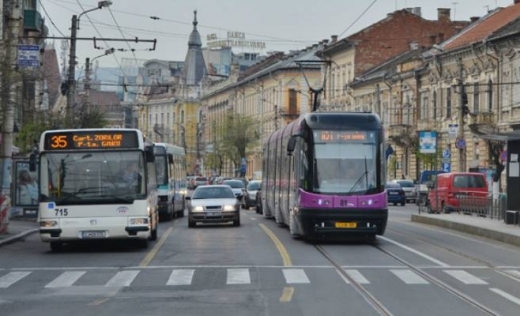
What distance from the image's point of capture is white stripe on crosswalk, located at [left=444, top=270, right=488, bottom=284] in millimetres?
19408

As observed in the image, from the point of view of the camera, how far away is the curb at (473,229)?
3014 cm

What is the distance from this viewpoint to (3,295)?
690 inches

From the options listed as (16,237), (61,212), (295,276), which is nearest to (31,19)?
(16,237)

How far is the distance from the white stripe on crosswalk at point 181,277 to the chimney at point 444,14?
259 ft

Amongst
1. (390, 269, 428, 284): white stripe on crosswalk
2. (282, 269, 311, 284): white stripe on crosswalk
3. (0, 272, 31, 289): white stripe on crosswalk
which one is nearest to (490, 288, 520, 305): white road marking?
(390, 269, 428, 284): white stripe on crosswalk

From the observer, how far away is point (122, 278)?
20.0 m

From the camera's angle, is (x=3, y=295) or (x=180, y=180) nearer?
(x=3, y=295)

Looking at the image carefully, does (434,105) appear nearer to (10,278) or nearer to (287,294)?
(10,278)

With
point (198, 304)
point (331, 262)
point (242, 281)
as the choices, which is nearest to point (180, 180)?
point (331, 262)

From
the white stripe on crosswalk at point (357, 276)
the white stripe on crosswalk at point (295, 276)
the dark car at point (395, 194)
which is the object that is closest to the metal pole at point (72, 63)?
the white stripe on crosswalk at point (295, 276)

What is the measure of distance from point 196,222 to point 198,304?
73.0 ft

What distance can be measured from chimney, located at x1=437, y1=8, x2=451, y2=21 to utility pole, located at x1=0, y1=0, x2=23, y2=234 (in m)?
66.6

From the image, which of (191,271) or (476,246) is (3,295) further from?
(476,246)

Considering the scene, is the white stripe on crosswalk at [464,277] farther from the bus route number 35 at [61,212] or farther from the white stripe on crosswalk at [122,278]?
the bus route number 35 at [61,212]
